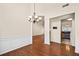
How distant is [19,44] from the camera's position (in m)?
3.14

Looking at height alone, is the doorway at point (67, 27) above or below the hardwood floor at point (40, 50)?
above

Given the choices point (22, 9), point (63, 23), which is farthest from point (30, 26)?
point (63, 23)

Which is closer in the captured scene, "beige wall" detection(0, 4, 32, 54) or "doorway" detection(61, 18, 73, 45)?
"beige wall" detection(0, 4, 32, 54)

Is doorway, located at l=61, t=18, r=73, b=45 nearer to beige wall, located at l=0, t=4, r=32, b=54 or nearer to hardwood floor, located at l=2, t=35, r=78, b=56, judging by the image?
hardwood floor, located at l=2, t=35, r=78, b=56

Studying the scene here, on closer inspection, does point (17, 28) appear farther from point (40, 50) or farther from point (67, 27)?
point (67, 27)

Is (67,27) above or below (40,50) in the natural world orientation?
above

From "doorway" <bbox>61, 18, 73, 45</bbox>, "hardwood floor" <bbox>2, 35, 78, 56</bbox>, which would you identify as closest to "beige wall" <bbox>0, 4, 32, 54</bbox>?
"hardwood floor" <bbox>2, 35, 78, 56</bbox>

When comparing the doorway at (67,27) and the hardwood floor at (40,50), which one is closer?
the hardwood floor at (40,50)

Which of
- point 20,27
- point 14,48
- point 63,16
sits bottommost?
point 14,48

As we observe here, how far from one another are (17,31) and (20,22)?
0.31 metres

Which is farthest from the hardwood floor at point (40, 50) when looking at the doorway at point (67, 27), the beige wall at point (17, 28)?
the doorway at point (67, 27)

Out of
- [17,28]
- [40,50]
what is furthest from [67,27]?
[17,28]

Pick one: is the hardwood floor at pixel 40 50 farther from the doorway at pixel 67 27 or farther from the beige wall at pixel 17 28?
the doorway at pixel 67 27

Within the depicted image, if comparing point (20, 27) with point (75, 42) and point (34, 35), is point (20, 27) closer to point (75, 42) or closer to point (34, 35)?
point (34, 35)
